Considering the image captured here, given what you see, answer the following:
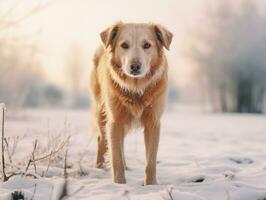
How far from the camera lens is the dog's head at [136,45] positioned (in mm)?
5062

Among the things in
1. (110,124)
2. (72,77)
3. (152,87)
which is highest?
(152,87)

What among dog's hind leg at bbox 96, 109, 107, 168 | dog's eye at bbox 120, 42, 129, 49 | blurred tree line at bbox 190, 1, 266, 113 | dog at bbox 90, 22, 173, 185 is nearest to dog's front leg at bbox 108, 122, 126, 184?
dog at bbox 90, 22, 173, 185

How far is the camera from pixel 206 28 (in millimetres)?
33406

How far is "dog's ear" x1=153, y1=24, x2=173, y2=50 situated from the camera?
5492 millimetres

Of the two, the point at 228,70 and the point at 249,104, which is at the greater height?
the point at 228,70

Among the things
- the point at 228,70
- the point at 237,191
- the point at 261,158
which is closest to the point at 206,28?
the point at 228,70

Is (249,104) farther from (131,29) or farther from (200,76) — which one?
(131,29)

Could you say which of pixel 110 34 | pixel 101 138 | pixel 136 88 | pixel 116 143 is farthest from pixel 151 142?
pixel 101 138

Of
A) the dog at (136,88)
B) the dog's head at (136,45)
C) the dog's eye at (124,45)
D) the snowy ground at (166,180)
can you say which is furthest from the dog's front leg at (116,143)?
the dog's eye at (124,45)

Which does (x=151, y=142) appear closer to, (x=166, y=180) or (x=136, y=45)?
(x=166, y=180)

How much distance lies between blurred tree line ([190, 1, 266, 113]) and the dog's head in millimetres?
27256

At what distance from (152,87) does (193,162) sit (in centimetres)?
162

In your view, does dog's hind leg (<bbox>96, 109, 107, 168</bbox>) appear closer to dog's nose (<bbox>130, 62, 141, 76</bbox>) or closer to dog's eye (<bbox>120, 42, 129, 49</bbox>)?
dog's eye (<bbox>120, 42, 129, 49</bbox>)

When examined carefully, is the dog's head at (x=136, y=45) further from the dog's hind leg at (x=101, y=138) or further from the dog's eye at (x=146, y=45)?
the dog's hind leg at (x=101, y=138)
